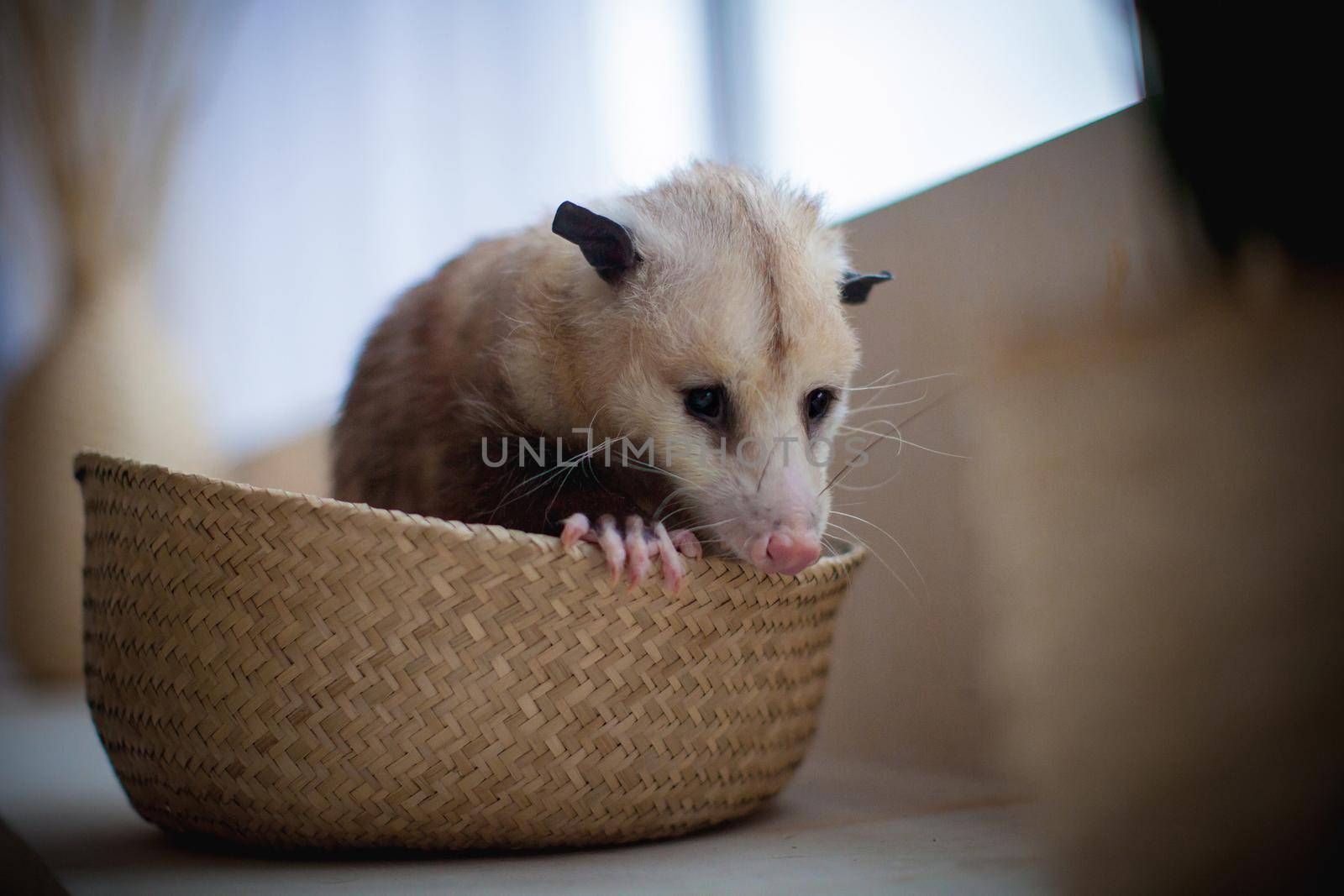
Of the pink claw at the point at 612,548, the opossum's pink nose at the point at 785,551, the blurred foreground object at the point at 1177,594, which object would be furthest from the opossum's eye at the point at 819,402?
the blurred foreground object at the point at 1177,594

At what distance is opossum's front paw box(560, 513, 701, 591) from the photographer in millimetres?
1058

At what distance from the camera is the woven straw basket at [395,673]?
100 centimetres

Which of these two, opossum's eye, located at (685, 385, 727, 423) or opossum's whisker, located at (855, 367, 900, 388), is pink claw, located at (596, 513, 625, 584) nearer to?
opossum's eye, located at (685, 385, 727, 423)

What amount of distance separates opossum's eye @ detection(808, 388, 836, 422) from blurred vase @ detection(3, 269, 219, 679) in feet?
8.39

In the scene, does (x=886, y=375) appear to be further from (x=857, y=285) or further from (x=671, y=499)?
(x=671, y=499)

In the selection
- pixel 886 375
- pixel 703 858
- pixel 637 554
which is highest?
pixel 886 375

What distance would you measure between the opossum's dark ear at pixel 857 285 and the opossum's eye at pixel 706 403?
0.32 meters

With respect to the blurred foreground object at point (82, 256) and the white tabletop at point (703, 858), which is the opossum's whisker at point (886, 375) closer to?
the white tabletop at point (703, 858)

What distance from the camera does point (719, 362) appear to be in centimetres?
120

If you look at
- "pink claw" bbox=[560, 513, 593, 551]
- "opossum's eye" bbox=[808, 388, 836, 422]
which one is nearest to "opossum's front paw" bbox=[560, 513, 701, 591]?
"pink claw" bbox=[560, 513, 593, 551]

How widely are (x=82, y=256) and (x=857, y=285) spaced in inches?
113

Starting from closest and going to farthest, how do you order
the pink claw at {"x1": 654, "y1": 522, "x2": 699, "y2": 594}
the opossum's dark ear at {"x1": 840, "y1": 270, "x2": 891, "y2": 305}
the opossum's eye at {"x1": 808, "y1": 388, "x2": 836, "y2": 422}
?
the pink claw at {"x1": 654, "y1": 522, "x2": 699, "y2": 594} < the opossum's eye at {"x1": 808, "y1": 388, "x2": 836, "y2": 422} < the opossum's dark ear at {"x1": 840, "y1": 270, "x2": 891, "y2": 305}

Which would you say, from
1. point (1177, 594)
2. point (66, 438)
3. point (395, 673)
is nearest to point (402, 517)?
point (395, 673)

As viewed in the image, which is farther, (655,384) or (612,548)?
(655,384)
